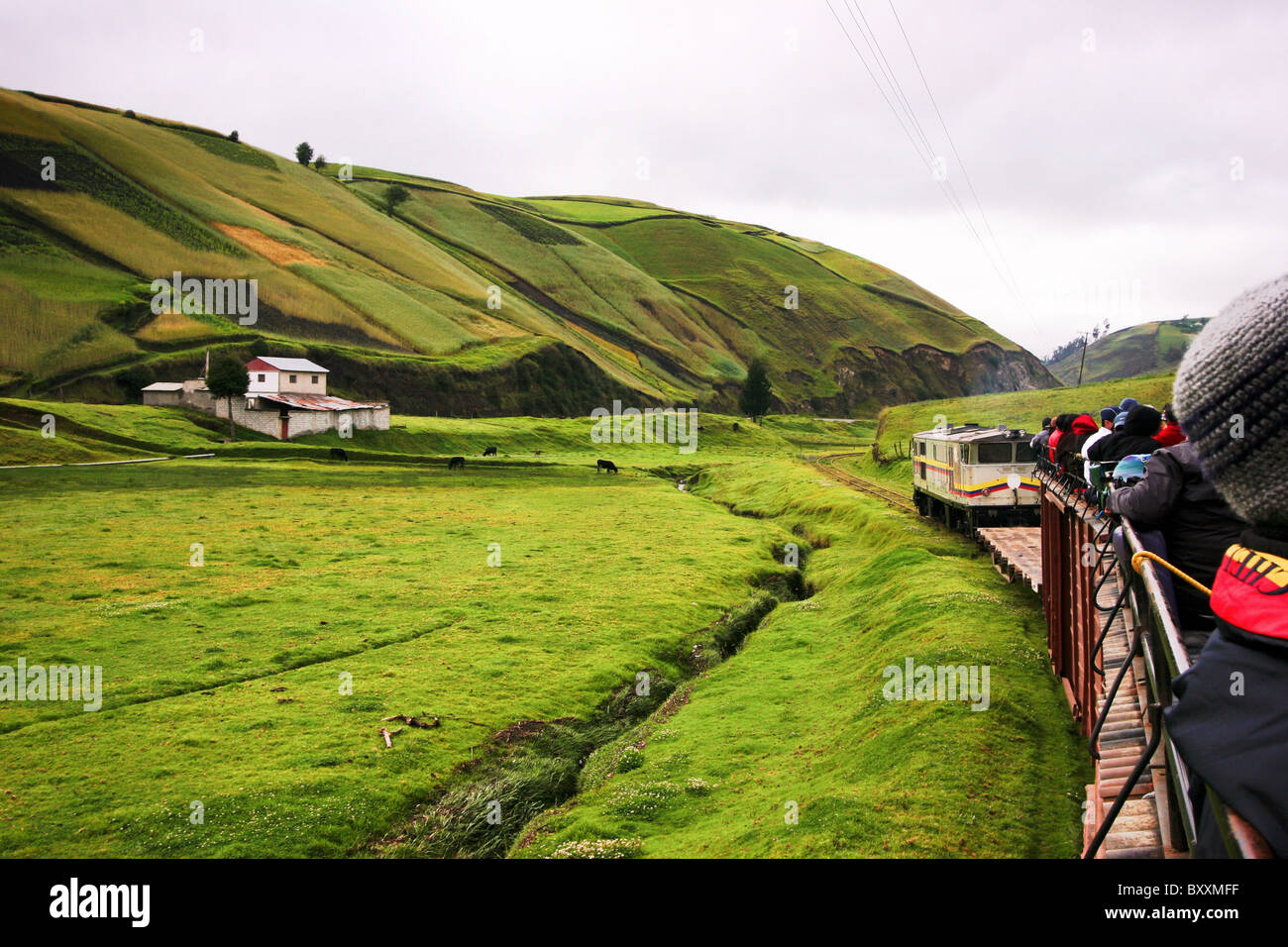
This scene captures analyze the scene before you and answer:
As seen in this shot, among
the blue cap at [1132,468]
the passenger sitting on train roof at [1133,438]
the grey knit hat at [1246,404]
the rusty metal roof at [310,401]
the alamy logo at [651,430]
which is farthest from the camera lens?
the alamy logo at [651,430]

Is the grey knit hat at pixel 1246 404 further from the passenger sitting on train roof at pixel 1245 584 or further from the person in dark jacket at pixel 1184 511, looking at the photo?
the person in dark jacket at pixel 1184 511

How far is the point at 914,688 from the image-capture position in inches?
727

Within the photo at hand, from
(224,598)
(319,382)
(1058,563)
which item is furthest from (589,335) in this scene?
(1058,563)

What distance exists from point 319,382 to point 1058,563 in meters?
97.0

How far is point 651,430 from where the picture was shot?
4525 inches

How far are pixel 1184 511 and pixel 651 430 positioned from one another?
10780 cm

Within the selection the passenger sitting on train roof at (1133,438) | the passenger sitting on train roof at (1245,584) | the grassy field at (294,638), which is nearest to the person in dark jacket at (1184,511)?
the passenger sitting on train roof at (1133,438)

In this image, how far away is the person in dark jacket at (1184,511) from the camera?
7203 mm

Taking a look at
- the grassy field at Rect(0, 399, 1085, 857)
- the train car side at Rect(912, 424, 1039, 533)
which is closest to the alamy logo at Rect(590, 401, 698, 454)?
the grassy field at Rect(0, 399, 1085, 857)

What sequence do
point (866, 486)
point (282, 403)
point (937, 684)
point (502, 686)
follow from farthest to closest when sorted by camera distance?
point (282, 403), point (866, 486), point (502, 686), point (937, 684)

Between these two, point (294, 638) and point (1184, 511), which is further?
point (294, 638)

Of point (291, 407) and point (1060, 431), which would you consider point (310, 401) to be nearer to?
point (291, 407)
